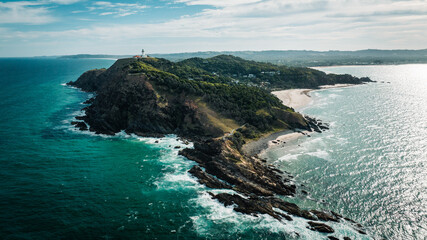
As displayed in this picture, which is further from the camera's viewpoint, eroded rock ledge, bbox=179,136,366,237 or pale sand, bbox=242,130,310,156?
pale sand, bbox=242,130,310,156

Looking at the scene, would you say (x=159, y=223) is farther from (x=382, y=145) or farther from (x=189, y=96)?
(x=382, y=145)

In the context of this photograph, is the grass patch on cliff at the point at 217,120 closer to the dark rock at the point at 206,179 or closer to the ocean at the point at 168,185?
the ocean at the point at 168,185

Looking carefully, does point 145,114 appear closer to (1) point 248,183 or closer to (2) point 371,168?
(1) point 248,183

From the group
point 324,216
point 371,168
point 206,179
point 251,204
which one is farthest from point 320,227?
point 371,168

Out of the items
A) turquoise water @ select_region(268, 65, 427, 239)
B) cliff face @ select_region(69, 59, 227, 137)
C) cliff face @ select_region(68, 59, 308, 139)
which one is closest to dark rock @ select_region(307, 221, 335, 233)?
turquoise water @ select_region(268, 65, 427, 239)

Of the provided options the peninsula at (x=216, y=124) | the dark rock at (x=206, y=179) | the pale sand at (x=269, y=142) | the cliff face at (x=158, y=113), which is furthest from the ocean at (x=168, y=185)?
the cliff face at (x=158, y=113)

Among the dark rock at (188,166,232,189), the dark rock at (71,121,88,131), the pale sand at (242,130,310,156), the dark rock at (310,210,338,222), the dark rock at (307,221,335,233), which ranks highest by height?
the dark rock at (71,121,88,131)

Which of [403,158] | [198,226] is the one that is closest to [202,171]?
[198,226]

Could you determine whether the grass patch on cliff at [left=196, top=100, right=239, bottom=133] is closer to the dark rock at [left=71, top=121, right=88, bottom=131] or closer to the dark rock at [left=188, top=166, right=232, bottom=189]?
the dark rock at [left=188, top=166, right=232, bottom=189]
